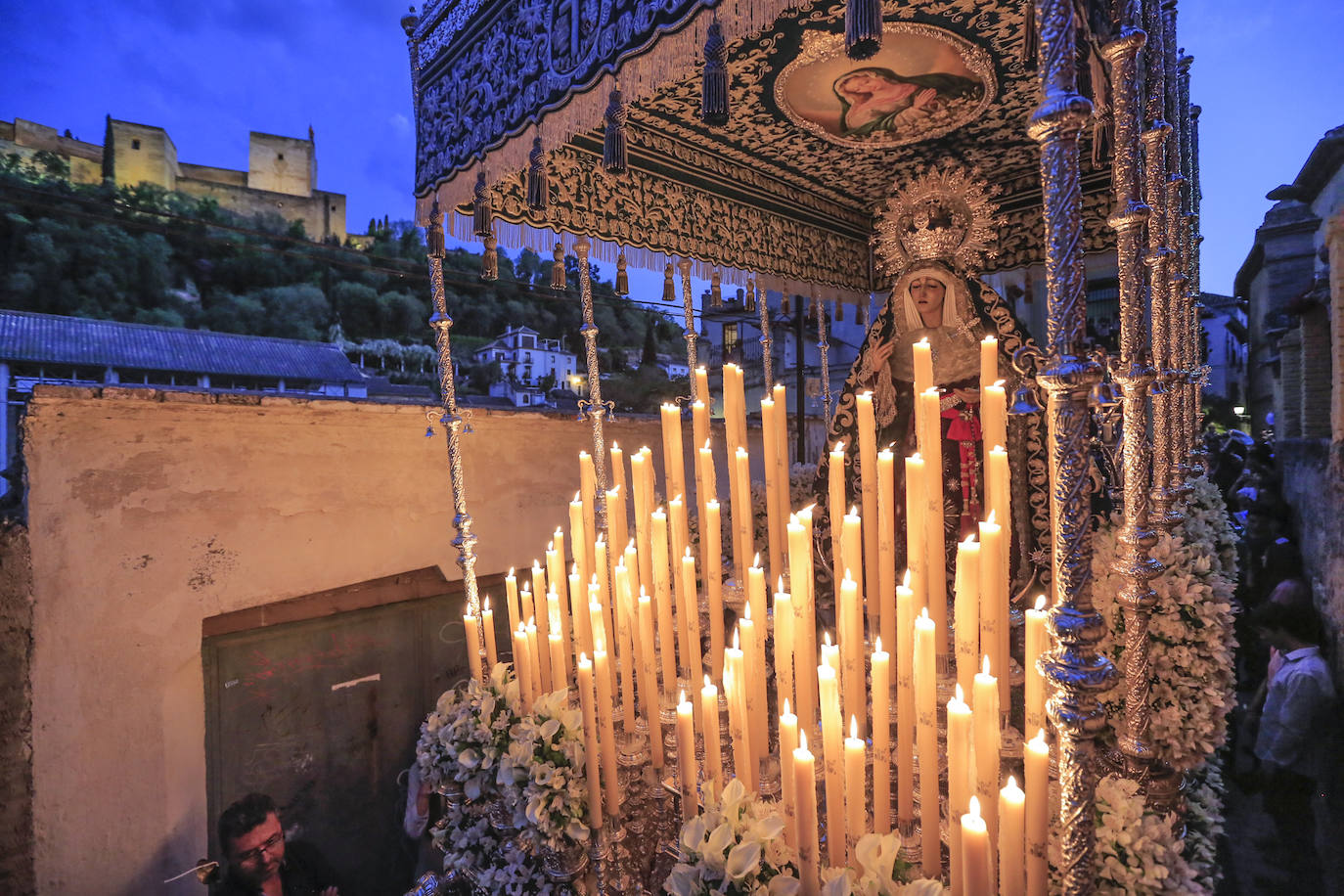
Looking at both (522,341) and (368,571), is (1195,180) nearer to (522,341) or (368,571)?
(368,571)

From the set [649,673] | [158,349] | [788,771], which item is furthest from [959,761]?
[158,349]

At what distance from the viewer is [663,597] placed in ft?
7.48

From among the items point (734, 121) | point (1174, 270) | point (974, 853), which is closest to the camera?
point (974, 853)

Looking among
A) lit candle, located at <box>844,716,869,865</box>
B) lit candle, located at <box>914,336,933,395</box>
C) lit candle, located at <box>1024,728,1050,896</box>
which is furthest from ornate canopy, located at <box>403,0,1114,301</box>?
lit candle, located at <box>844,716,869,865</box>

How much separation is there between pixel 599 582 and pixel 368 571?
7.94 ft

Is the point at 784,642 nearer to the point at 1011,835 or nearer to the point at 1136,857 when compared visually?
the point at 1011,835

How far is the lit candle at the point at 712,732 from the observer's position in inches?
70.0

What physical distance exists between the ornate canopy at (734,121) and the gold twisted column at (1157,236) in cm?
54

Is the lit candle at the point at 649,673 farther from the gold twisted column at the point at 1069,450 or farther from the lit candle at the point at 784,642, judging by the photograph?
the gold twisted column at the point at 1069,450

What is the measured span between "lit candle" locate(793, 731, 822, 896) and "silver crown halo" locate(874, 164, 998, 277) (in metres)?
3.57

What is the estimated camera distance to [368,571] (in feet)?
13.6

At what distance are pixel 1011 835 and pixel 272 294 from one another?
23.9m

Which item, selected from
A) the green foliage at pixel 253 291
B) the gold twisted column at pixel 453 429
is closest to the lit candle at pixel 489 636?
the gold twisted column at pixel 453 429

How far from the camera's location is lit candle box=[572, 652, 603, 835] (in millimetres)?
2098
